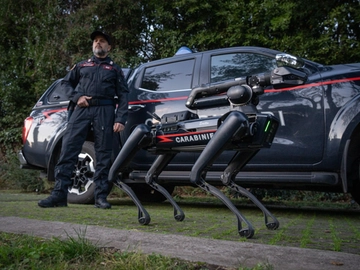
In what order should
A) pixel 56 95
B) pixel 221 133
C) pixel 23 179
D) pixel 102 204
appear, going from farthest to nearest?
pixel 23 179, pixel 56 95, pixel 102 204, pixel 221 133

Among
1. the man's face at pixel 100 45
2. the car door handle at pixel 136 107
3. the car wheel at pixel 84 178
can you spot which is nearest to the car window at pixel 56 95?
the car wheel at pixel 84 178

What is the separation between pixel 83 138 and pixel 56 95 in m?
1.79

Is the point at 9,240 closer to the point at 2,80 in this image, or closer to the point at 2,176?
the point at 2,176

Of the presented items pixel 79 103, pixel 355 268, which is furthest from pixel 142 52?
pixel 355 268

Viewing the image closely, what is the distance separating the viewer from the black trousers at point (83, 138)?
16.5ft

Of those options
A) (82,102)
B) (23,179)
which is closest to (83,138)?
(82,102)

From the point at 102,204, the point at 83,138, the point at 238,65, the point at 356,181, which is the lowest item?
the point at 102,204

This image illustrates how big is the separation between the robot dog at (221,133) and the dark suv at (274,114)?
0.72 metres

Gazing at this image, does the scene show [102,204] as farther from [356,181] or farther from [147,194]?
[356,181]

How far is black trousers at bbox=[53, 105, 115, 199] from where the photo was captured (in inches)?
198

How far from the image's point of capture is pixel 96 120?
505 cm

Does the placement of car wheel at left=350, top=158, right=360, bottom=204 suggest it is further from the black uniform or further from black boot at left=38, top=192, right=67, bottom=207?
black boot at left=38, top=192, right=67, bottom=207

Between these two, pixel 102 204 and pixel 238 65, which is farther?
pixel 238 65

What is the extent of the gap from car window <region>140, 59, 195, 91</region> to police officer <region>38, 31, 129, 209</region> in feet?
2.49
